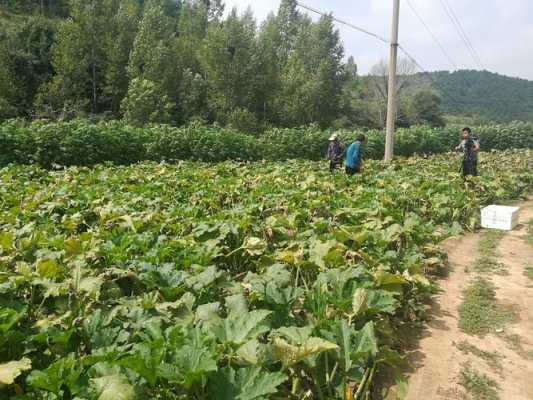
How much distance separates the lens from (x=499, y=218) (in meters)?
9.51

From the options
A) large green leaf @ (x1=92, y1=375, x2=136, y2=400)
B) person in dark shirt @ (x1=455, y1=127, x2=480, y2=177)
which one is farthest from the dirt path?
person in dark shirt @ (x1=455, y1=127, x2=480, y2=177)

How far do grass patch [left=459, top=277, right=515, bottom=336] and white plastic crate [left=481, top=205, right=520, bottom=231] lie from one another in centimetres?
384

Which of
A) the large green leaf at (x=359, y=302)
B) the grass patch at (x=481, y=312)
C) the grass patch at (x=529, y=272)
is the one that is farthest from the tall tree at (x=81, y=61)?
the large green leaf at (x=359, y=302)

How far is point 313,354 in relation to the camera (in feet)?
9.95

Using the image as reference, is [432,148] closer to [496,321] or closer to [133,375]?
[496,321]

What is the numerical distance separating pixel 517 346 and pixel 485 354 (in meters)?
0.39

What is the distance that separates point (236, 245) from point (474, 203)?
6.85 meters

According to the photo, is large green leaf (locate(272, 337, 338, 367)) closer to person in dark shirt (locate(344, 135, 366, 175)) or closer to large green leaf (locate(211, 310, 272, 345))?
large green leaf (locate(211, 310, 272, 345))

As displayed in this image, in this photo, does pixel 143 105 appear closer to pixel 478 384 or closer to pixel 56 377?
pixel 478 384

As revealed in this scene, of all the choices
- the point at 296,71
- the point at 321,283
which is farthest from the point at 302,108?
the point at 321,283

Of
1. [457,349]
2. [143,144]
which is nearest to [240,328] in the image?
[457,349]

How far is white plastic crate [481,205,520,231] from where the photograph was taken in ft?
30.9

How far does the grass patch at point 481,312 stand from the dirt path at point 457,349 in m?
0.07

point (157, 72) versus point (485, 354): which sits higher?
point (157, 72)
